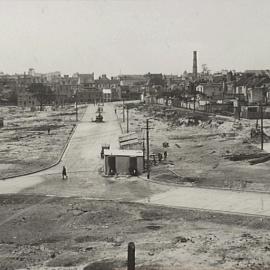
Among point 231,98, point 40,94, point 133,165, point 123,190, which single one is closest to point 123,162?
point 133,165

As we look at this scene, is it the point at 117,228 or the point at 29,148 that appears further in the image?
the point at 29,148

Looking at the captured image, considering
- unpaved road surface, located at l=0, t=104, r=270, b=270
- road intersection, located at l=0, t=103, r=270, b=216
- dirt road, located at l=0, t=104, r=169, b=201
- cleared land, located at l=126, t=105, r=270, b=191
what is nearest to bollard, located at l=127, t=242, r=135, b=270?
unpaved road surface, located at l=0, t=104, r=270, b=270

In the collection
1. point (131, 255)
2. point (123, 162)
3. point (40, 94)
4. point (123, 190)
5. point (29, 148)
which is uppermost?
point (40, 94)

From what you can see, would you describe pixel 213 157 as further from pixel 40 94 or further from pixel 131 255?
pixel 40 94

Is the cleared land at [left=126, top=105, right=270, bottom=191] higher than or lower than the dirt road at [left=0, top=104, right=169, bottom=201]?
higher

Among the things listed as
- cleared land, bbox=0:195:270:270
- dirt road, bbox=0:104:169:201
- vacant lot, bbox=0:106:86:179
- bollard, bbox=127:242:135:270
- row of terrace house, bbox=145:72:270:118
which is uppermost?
row of terrace house, bbox=145:72:270:118

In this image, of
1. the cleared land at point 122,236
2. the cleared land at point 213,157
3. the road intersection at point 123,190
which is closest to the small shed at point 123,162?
the road intersection at point 123,190

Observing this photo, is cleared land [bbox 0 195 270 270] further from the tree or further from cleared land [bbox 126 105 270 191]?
the tree
